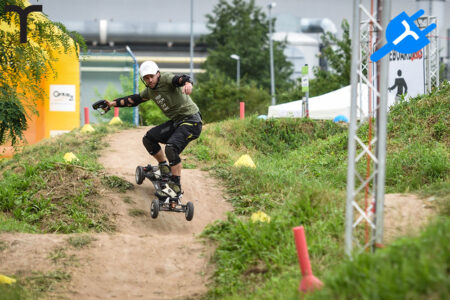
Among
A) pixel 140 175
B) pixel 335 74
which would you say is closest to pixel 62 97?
pixel 140 175

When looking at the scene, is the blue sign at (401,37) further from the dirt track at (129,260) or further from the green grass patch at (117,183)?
the green grass patch at (117,183)

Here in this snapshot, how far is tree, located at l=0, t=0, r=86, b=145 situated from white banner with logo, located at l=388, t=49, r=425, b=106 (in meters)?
11.8

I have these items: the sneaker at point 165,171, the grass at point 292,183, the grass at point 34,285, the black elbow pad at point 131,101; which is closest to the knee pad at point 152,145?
the sneaker at point 165,171

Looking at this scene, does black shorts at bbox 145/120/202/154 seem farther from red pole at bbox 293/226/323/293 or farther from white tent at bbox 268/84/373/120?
white tent at bbox 268/84/373/120

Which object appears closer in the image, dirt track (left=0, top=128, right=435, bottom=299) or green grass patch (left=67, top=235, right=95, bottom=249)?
dirt track (left=0, top=128, right=435, bottom=299)

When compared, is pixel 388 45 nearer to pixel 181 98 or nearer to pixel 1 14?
pixel 181 98

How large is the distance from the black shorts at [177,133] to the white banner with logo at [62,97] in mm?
11558

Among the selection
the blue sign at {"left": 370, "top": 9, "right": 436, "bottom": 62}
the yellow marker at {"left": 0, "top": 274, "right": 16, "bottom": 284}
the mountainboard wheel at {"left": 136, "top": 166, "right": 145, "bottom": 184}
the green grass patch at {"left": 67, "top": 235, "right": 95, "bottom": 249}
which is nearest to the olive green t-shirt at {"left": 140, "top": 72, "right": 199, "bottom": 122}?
the mountainboard wheel at {"left": 136, "top": 166, "right": 145, "bottom": 184}

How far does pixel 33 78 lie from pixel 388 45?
18.1ft

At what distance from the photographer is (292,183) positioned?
9500mm

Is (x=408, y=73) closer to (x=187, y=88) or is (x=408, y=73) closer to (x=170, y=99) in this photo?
(x=170, y=99)

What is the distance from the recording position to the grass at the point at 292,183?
5.93 meters

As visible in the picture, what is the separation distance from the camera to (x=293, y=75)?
5181 centimetres

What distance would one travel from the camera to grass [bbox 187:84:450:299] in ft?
19.4
